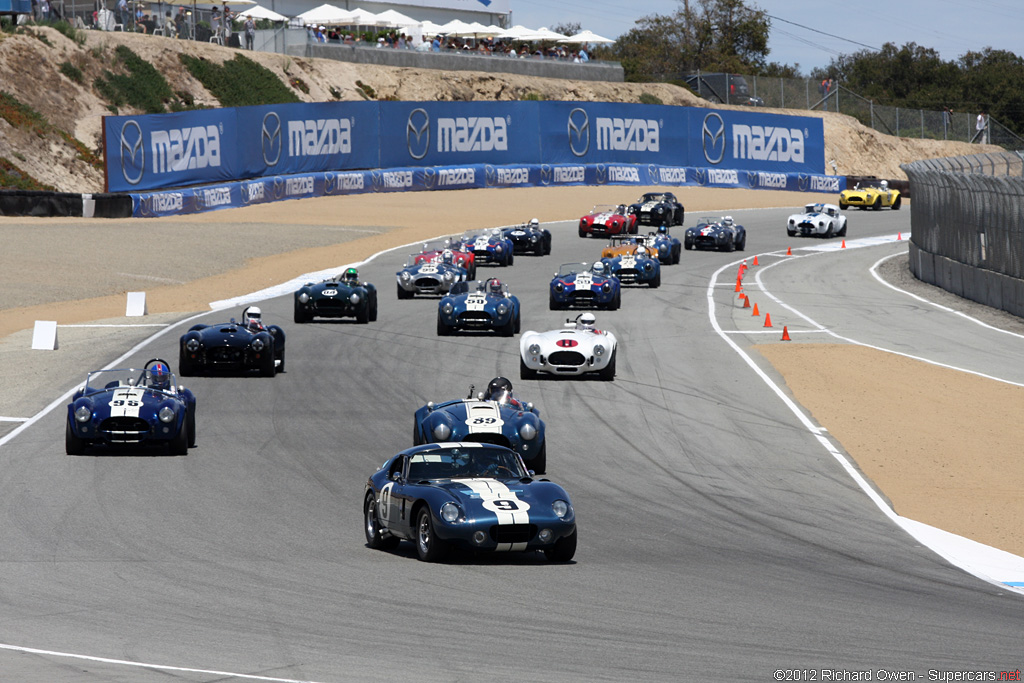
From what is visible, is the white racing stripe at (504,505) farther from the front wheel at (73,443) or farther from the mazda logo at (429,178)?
the mazda logo at (429,178)

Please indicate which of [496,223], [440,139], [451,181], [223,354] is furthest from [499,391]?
[440,139]

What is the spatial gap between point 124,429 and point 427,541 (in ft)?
20.4

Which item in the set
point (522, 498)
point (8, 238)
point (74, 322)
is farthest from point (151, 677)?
Result: point (8, 238)

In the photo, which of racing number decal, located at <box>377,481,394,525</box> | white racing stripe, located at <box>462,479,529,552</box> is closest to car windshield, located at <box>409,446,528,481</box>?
racing number decal, located at <box>377,481,394,525</box>

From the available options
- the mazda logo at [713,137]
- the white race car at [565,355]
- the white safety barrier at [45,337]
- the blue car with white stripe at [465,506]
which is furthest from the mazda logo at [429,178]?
the blue car with white stripe at [465,506]

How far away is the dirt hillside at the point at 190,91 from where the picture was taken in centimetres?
5162

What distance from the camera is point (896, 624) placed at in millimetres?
10180

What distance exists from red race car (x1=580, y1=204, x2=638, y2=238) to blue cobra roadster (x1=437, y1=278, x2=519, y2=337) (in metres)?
20.0

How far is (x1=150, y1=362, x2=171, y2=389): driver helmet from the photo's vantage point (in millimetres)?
17469

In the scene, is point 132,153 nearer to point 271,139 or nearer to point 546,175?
point 271,139

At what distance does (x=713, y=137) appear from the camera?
242 ft

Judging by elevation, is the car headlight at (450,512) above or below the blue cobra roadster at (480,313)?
below

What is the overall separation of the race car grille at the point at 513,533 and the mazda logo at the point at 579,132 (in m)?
58.4

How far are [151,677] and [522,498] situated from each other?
4.51 meters
